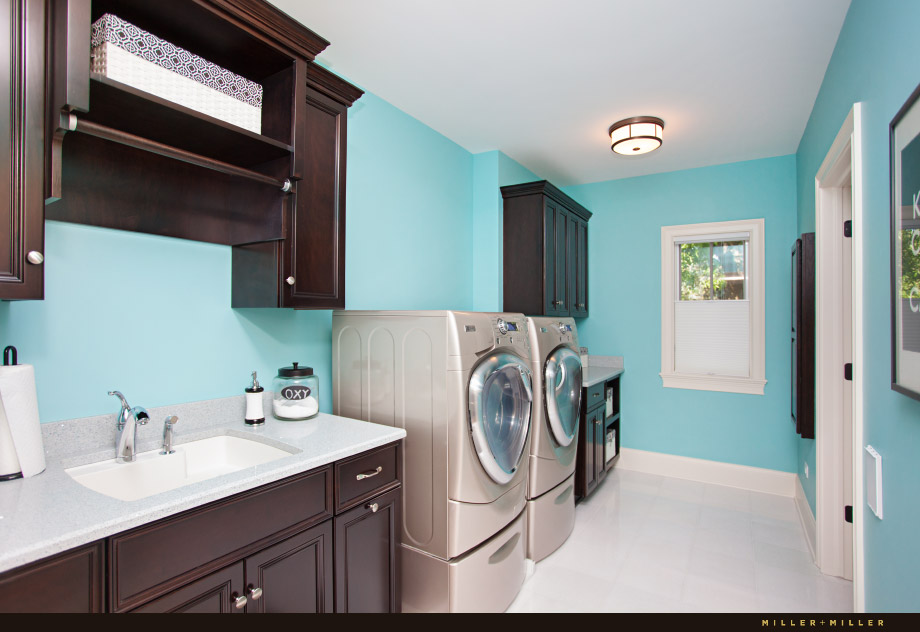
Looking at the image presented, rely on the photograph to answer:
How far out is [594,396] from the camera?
11.3 feet

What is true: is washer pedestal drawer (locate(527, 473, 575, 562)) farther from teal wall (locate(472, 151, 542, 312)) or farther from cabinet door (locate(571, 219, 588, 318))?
cabinet door (locate(571, 219, 588, 318))

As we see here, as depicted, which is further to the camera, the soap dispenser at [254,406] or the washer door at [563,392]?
the washer door at [563,392]

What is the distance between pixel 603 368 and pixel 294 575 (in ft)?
11.1

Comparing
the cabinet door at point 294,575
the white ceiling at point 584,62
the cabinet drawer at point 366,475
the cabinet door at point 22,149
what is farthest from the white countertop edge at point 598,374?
the cabinet door at point 22,149

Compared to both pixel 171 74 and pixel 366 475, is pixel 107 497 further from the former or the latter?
pixel 171 74

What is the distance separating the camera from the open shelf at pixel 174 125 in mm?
1267

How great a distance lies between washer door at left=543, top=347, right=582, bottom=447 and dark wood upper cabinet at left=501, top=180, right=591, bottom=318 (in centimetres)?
61

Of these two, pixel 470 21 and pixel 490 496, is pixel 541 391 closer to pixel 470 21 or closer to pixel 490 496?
pixel 490 496

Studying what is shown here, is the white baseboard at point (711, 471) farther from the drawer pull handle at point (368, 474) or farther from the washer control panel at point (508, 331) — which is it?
the drawer pull handle at point (368, 474)

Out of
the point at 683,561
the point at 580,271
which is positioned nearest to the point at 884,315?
the point at 683,561

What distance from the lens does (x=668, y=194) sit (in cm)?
409

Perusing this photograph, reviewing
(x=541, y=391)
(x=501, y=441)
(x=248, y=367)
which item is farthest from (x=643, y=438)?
(x=248, y=367)

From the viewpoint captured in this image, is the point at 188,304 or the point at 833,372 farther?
the point at 833,372

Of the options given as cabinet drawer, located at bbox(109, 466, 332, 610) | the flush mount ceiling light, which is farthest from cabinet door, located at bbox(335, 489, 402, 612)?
the flush mount ceiling light
